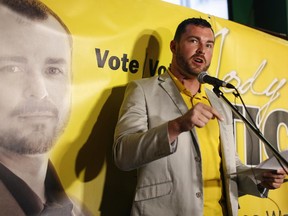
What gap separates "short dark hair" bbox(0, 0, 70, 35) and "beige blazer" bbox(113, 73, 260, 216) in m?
0.41

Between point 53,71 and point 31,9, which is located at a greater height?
point 31,9

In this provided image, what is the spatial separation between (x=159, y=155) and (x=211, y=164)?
0.34 m

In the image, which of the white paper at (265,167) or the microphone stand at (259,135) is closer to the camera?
the microphone stand at (259,135)

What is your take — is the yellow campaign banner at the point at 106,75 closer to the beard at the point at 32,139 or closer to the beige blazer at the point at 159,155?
the beard at the point at 32,139

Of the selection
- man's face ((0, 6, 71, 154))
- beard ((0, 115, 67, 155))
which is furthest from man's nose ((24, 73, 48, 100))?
beard ((0, 115, 67, 155))

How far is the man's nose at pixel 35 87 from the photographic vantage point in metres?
1.34

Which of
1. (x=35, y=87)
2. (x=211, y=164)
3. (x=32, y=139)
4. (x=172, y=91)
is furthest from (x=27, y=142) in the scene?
(x=211, y=164)

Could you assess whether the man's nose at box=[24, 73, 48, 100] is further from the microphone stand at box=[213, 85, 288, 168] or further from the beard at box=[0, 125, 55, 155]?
the microphone stand at box=[213, 85, 288, 168]

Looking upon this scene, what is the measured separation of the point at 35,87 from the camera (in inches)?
53.5

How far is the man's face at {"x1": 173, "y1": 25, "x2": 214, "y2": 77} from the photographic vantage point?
5.01 ft

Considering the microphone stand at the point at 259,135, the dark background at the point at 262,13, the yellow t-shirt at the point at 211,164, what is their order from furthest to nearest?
the dark background at the point at 262,13
the yellow t-shirt at the point at 211,164
the microphone stand at the point at 259,135

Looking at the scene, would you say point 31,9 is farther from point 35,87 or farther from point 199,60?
point 199,60

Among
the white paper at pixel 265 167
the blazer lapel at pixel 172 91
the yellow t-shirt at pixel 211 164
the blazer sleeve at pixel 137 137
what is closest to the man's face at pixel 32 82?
the blazer sleeve at pixel 137 137

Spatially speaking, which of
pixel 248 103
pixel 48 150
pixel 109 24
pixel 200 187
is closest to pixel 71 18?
pixel 109 24
